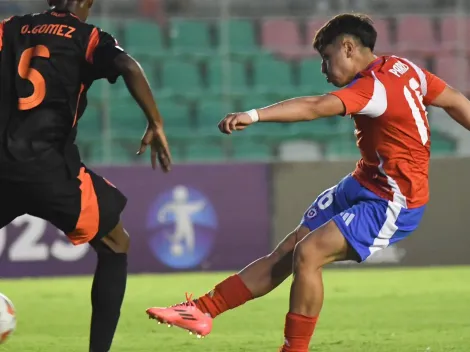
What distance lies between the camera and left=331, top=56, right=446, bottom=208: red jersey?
5.63 metres

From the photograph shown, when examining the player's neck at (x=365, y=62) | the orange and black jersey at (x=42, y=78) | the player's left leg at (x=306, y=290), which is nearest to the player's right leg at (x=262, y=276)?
the player's left leg at (x=306, y=290)

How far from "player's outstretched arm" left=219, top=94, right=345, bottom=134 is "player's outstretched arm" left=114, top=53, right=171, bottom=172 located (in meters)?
0.33

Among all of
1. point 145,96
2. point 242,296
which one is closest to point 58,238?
point 242,296

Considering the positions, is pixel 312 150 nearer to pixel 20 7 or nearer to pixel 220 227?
pixel 220 227

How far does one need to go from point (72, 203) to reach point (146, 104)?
655 mm

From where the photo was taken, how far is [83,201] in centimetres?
541

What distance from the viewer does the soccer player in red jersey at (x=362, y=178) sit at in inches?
219

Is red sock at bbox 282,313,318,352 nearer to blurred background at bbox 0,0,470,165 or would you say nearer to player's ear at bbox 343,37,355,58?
player's ear at bbox 343,37,355,58

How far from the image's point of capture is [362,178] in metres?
5.95

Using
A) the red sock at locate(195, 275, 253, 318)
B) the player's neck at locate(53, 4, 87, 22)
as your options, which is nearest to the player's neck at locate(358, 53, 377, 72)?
the red sock at locate(195, 275, 253, 318)

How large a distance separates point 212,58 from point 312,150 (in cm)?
193

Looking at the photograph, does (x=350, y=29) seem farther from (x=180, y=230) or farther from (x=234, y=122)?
(x=180, y=230)

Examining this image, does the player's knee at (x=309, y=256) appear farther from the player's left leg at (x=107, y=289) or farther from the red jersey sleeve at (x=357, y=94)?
the player's left leg at (x=107, y=289)

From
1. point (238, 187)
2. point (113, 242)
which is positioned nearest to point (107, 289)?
point (113, 242)
